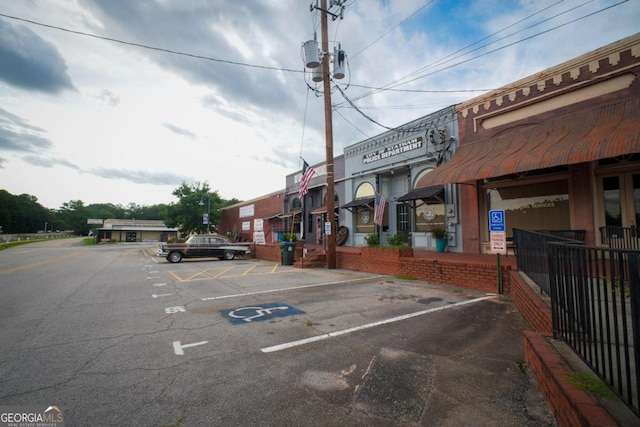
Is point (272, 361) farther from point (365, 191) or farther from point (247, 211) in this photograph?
point (247, 211)

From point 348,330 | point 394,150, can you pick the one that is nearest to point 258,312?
point 348,330

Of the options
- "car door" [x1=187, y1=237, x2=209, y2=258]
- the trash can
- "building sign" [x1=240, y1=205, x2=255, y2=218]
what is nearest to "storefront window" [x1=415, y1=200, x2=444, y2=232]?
the trash can

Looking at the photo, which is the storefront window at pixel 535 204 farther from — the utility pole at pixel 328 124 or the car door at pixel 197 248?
the car door at pixel 197 248

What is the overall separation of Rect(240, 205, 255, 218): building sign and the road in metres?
26.2

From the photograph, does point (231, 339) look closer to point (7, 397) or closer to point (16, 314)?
point (7, 397)

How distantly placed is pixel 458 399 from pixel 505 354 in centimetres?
152

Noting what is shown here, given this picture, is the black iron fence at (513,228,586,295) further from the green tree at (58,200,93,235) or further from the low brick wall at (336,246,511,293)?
the green tree at (58,200,93,235)

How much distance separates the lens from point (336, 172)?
68.2 feet

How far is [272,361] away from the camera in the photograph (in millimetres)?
3992

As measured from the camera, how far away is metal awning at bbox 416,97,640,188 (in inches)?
295

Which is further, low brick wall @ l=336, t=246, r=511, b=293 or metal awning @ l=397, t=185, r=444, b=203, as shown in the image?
metal awning @ l=397, t=185, r=444, b=203

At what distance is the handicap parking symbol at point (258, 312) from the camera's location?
5938 millimetres

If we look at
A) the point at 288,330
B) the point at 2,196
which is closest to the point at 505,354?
the point at 288,330

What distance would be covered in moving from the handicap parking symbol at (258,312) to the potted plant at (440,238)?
863cm
